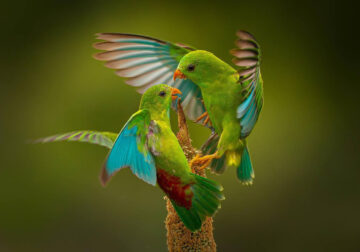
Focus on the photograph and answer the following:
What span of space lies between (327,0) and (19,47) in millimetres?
4151

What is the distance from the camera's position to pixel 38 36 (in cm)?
650

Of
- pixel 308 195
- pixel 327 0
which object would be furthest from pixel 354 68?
pixel 308 195

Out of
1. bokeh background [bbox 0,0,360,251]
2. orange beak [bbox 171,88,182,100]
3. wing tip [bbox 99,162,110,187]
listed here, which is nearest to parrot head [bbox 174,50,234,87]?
orange beak [bbox 171,88,182,100]

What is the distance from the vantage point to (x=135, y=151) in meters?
2.07

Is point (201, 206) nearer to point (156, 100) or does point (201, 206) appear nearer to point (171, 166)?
point (171, 166)

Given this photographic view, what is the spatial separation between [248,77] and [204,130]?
9.96ft

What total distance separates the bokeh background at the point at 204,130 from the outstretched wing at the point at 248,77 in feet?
9.90

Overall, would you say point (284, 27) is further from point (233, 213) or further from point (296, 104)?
point (233, 213)

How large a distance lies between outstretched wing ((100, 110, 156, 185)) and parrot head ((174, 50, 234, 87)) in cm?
34

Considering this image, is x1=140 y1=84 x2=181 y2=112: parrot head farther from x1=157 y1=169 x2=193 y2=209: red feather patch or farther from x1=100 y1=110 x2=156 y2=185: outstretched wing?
x1=157 y1=169 x2=193 y2=209: red feather patch

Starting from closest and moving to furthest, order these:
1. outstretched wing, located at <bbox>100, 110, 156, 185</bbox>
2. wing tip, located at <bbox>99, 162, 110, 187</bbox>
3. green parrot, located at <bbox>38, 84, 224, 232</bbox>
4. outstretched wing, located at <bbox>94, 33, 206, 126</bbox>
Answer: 1. wing tip, located at <bbox>99, 162, 110, 187</bbox>
2. outstretched wing, located at <bbox>100, 110, 156, 185</bbox>
3. green parrot, located at <bbox>38, 84, 224, 232</bbox>
4. outstretched wing, located at <bbox>94, 33, 206, 126</bbox>

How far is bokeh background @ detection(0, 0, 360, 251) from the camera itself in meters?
5.58

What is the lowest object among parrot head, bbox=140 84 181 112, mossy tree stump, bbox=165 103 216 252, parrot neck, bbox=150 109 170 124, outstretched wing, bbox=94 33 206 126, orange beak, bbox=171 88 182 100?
mossy tree stump, bbox=165 103 216 252

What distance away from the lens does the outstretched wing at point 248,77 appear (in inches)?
82.0
